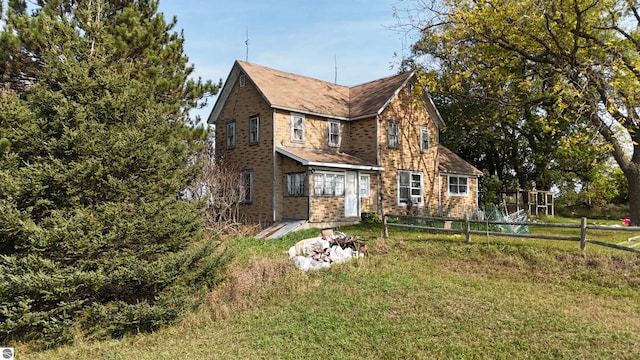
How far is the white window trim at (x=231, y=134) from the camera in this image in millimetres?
22609

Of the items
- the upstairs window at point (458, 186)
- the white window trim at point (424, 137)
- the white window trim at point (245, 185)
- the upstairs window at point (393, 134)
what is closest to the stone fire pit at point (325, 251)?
the white window trim at point (245, 185)

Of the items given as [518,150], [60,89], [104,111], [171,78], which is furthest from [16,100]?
[518,150]

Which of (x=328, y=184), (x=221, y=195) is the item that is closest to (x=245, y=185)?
(x=221, y=195)

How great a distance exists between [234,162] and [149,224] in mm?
13948

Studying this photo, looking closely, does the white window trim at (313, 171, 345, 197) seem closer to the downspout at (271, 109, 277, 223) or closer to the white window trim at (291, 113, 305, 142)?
the downspout at (271, 109, 277, 223)

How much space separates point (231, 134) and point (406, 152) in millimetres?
9450

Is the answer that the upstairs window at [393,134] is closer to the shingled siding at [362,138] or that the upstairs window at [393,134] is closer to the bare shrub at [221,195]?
the shingled siding at [362,138]

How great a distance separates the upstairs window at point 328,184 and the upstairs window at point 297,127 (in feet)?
8.83

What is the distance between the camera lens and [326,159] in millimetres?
19328

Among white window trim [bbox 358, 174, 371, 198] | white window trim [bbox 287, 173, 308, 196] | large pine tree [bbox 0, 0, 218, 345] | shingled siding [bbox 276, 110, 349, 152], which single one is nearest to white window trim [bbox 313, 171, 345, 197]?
white window trim [bbox 287, 173, 308, 196]

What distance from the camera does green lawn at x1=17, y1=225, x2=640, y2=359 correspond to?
701cm

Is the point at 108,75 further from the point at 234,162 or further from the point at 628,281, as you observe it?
the point at 234,162

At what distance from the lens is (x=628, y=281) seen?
9789 millimetres

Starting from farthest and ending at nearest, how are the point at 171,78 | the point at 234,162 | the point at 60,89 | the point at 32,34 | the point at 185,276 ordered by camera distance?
the point at 234,162, the point at 171,78, the point at 32,34, the point at 185,276, the point at 60,89
